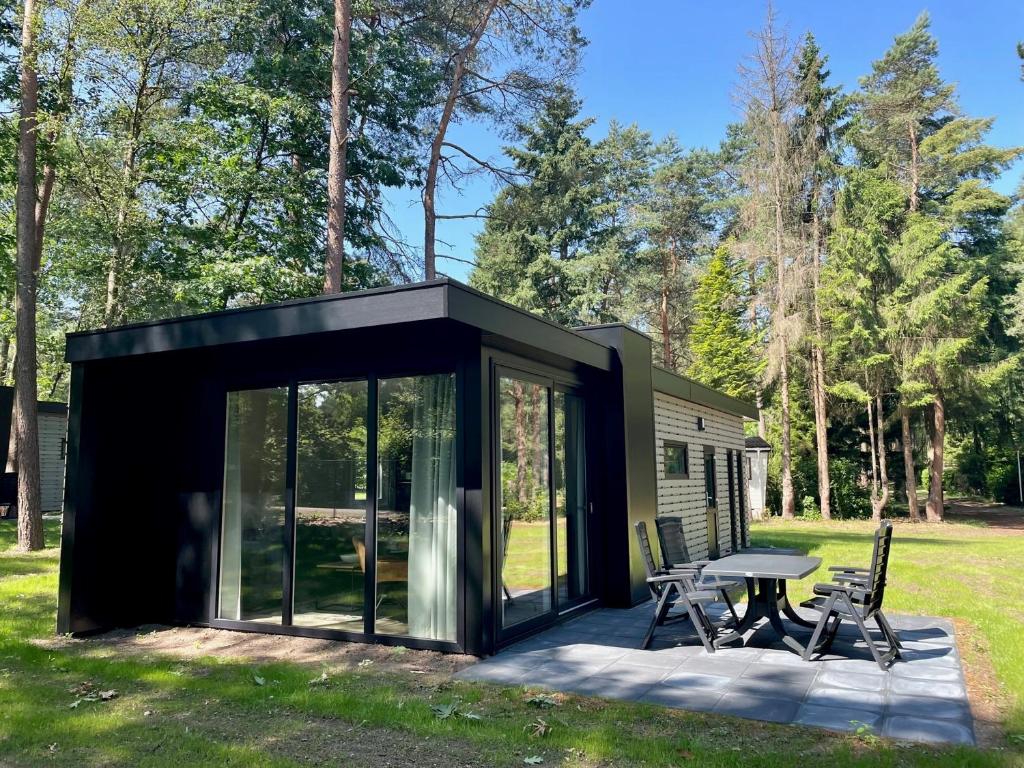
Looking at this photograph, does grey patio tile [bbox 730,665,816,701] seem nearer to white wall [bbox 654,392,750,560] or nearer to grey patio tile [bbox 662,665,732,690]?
grey patio tile [bbox 662,665,732,690]

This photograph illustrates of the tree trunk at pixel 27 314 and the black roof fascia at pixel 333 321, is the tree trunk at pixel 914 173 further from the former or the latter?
the tree trunk at pixel 27 314

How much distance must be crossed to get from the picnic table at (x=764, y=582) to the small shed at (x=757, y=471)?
15.4 m

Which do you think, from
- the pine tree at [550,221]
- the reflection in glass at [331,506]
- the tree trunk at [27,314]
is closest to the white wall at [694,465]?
the reflection in glass at [331,506]

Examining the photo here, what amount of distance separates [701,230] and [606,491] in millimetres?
21236

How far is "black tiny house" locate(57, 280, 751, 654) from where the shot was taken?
16.7ft

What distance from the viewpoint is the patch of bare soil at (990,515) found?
57.0ft

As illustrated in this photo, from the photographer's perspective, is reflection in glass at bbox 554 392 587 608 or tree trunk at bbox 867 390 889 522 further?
tree trunk at bbox 867 390 889 522

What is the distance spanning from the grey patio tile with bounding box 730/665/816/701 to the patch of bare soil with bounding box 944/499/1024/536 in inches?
568

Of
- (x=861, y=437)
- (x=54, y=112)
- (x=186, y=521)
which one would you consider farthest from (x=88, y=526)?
(x=861, y=437)

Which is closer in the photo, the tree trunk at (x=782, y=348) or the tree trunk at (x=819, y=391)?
the tree trunk at (x=819, y=391)

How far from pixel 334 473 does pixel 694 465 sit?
18.7 feet

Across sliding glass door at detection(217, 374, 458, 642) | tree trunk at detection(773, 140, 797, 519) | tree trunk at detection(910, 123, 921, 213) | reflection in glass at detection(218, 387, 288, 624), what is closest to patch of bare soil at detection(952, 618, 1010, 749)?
sliding glass door at detection(217, 374, 458, 642)

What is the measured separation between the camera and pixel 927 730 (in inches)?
135

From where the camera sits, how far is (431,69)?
13.7 m
